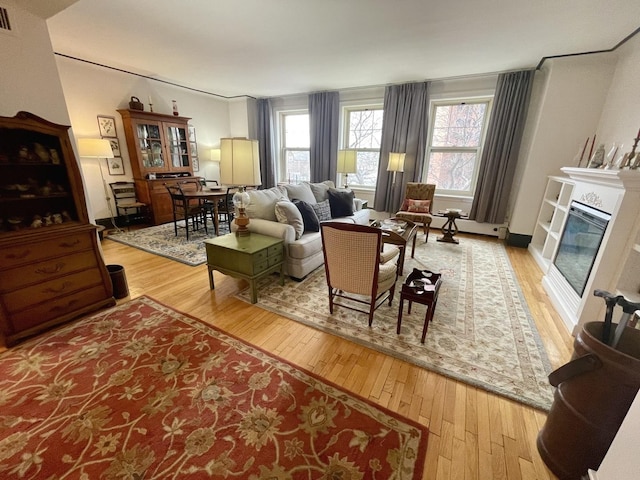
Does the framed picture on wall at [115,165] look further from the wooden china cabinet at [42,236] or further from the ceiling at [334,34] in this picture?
the wooden china cabinet at [42,236]

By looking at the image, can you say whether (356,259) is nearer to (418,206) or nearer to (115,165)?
(418,206)

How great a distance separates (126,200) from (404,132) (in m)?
5.53

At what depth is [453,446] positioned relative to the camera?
130cm

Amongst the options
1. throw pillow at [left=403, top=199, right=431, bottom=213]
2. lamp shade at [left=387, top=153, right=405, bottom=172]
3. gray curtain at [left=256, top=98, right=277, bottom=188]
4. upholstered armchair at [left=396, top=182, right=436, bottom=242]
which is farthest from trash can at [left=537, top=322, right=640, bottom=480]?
gray curtain at [left=256, top=98, right=277, bottom=188]

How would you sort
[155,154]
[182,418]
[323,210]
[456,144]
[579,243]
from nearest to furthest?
1. [182,418]
2. [579,243]
3. [323,210]
4. [456,144]
5. [155,154]

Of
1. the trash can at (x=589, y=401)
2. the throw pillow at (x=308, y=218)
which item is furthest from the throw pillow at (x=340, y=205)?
the trash can at (x=589, y=401)

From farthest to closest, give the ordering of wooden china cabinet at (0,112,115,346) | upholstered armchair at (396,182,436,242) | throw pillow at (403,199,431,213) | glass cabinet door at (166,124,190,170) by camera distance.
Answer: glass cabinet door at (166,124,190,170) < throw pillow at (403,199,431,213) < upholstered armchair at (396,182,436,242) < wooden china cabinet at (0,112,115,346)

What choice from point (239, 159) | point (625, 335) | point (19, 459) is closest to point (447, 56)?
point (239, 159)

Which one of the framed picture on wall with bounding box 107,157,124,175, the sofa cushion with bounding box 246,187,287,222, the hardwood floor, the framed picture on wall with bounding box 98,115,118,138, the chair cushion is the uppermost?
the framed picture on wall with bounding box 98,115,118,138

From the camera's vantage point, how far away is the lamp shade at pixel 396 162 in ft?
15.8

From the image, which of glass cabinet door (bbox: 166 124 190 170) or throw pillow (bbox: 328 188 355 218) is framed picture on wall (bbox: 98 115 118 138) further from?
throw pillow (bbox: 328 188 355 218)

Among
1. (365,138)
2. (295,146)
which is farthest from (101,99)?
(365,138)

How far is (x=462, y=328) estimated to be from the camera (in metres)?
2.19

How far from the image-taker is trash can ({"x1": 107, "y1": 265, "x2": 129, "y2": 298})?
2499mm
